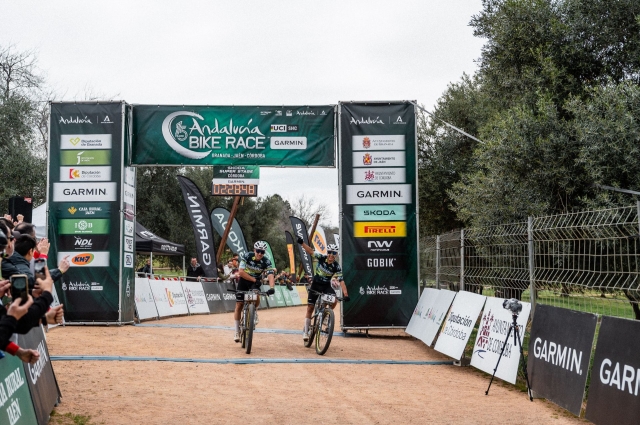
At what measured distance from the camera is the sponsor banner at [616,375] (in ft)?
19.7

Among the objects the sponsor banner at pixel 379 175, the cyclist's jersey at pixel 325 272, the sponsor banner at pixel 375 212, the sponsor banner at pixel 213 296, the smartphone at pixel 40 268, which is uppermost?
the sponsor banner at pixel 379 175

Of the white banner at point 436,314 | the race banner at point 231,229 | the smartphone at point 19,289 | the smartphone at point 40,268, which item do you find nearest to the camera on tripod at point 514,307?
the white banner at point 436,314

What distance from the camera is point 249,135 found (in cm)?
1623

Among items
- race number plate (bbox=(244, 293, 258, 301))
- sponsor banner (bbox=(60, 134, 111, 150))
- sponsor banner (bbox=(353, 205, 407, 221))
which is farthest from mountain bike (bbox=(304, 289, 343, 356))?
sponsor banner (bbox=(60, 134, 111, 150))

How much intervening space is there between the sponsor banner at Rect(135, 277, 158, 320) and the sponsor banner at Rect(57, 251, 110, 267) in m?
2.35

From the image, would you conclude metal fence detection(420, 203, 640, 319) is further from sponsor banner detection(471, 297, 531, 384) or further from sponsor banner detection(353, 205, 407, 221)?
sponsor banner detection(353, 205, 407, 221)

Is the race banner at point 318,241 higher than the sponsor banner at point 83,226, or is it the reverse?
the sponsor banner at point 83,226

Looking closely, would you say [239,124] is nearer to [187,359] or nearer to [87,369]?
[187,359]

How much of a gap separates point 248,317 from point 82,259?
20.1ft

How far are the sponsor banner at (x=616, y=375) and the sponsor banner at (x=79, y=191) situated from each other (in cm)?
1262

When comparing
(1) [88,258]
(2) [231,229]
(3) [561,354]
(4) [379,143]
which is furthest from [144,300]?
(3) [561,354]

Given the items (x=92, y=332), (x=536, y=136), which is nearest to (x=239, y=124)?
(x=92, y=332)

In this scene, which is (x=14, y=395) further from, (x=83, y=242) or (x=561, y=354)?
(x=83, y=242)

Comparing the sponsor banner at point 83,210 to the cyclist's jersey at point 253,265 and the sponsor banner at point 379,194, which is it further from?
the sponsor banner at point 379,194
